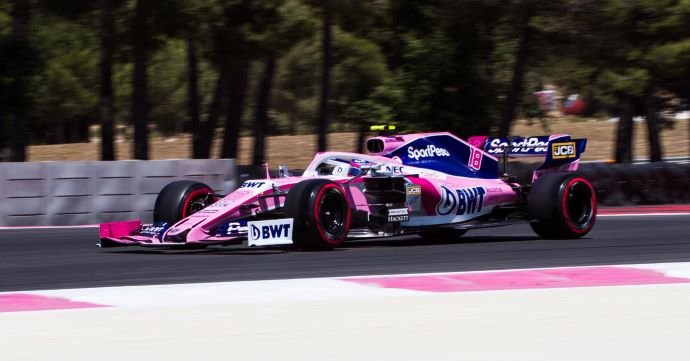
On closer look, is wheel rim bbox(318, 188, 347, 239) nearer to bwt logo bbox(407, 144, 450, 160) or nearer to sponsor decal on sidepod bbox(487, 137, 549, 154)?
bwt logo bbox(407, 144, 450, 160)

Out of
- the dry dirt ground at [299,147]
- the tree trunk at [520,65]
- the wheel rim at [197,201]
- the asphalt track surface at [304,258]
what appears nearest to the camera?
the asphalt track surface at [304,258]

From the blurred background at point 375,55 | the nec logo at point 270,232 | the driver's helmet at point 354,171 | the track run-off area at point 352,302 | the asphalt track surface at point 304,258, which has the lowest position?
the track run-off area at point 352,302

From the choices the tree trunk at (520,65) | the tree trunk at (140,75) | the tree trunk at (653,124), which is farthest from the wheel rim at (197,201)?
the tree trunk at (653,124)

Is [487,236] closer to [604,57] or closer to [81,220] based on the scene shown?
[81,220]

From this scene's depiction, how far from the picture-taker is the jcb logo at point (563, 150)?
1304 centimetres

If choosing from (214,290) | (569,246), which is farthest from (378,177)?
(214,290)

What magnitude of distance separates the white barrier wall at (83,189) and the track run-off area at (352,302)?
4108 millimetres

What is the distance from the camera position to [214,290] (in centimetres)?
794

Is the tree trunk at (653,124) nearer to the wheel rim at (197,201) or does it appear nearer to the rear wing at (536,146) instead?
the rear wing at (536,146)

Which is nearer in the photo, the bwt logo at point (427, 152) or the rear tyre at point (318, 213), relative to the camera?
the rear tyre at point (318, 213)

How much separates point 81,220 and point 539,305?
1070cm

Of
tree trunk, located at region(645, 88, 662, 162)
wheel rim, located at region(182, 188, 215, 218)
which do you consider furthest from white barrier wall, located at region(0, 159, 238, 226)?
tree trunk, located at region(645, 88, 662, 162)

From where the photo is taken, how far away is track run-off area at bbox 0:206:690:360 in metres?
5.73

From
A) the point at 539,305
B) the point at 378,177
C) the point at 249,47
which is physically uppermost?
the point at 249,47
